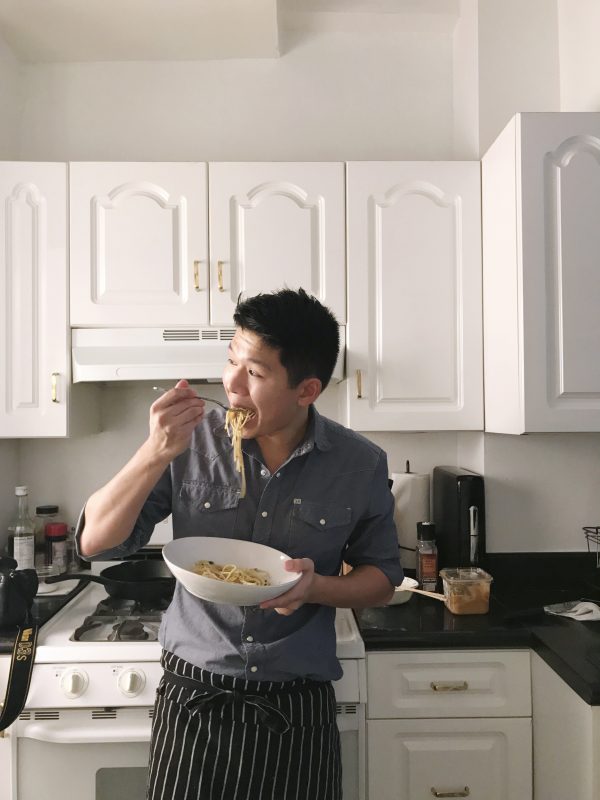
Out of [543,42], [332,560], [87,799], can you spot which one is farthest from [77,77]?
[87,799]

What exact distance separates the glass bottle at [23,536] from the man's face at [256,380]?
1.42 m

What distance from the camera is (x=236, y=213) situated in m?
2.20

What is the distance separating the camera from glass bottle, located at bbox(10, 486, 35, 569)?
2.29 metres

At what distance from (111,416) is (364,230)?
117 centimetres

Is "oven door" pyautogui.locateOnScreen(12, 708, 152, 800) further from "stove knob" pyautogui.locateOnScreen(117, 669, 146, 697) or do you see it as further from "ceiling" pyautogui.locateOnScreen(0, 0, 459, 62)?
"ceiling" pyautogui.locateOnScreen(0, 0, 459, 62)

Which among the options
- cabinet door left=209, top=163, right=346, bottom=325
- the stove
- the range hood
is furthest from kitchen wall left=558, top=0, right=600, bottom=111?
the stove

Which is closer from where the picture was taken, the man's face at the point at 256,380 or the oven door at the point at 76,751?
the man's face at the point at 256,380

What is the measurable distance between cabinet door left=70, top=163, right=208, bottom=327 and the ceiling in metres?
0.54

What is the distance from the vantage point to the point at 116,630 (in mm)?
1853

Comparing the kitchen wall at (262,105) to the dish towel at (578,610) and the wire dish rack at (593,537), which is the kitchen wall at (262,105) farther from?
the dish towel at (578,610)

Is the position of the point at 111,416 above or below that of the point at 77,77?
below

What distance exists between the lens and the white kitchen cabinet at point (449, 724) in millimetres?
1797

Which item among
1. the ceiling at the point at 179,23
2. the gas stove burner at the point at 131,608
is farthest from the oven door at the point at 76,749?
the ceiling at the point at 179,23

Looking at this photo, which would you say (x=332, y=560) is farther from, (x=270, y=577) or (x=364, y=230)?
(x=364, y=230)
